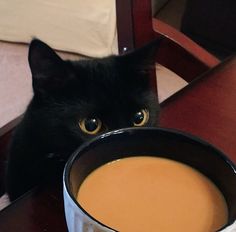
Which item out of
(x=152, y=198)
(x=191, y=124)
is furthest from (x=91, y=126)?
(x=152, y=198)

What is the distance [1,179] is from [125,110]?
36 cm

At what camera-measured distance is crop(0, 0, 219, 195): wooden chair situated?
968 mm

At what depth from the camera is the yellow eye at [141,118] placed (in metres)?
0.66

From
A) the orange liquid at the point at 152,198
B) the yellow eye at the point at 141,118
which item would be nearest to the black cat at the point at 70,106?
the yellow eye at the point at 141,118

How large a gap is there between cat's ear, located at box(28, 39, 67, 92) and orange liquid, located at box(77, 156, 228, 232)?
0.25 m

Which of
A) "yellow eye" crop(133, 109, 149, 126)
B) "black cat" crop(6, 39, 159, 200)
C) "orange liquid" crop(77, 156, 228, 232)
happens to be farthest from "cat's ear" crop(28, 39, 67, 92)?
"orange liquid" crop(77, 156, 228, 232)

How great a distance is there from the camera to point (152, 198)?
37cm

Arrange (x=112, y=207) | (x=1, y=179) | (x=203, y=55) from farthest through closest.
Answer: (x=203, y=55) < (x=1, y=179) < (x=112, y=207)

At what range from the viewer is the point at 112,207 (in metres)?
0.36

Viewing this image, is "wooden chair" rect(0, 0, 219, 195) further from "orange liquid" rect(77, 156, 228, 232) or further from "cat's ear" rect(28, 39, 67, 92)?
"orange liquid" rect(77, 156, 228, 232)

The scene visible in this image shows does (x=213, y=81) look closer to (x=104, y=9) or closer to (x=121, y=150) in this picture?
(x=121, y=150)

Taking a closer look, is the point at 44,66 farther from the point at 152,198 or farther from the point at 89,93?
the point at 152,198

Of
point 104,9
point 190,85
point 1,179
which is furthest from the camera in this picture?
point 104,9

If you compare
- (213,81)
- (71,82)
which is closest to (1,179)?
(71,82)
